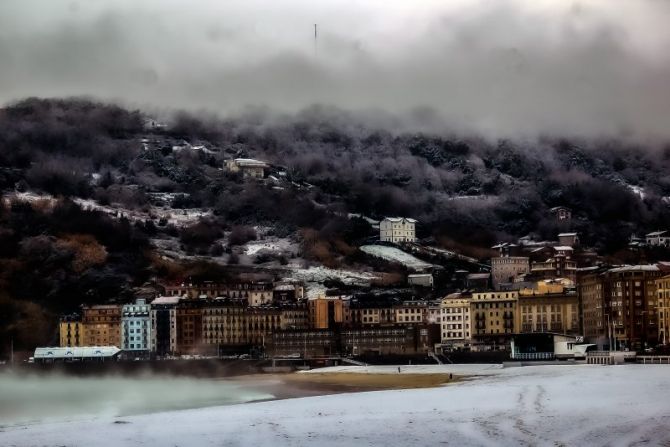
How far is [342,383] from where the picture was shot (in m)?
80.6

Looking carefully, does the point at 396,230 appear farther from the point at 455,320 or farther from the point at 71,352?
the point at 71,352

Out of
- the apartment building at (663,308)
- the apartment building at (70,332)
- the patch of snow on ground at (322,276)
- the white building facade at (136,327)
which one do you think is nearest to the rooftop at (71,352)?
the apartment building at (70,332)

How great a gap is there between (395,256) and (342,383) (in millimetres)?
91158

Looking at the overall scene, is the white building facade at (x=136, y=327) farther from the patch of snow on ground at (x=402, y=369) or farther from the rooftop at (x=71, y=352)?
the patch of snow on ground at (x=402, y=369)

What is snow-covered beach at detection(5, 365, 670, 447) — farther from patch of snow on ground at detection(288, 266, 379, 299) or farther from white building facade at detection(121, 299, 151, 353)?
patch of snow on ground at detection(288, 266, 379, 299)

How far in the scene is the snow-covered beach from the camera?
3681 centimetres

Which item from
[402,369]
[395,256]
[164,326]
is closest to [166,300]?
[164,326]

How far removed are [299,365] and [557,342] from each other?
27.2 meters

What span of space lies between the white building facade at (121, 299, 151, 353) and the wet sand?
1641 inches

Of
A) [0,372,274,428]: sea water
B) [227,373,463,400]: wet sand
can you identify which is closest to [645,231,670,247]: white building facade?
[227,373,463,400]: wet sand

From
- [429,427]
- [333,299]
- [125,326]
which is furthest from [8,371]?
[429,427]

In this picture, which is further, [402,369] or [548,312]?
[548,312]

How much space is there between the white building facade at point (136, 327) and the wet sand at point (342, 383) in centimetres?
4168

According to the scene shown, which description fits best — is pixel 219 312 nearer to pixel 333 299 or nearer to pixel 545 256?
pixel 333 299
